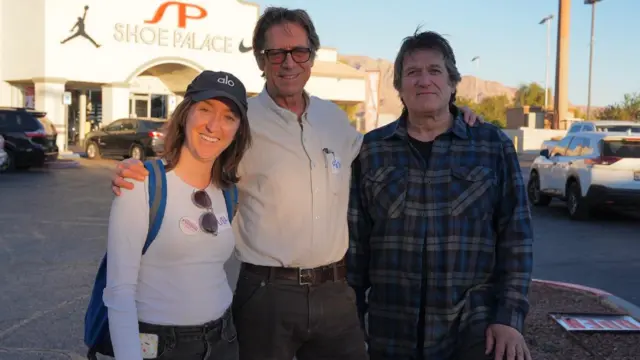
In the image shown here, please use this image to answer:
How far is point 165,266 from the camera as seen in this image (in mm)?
2438

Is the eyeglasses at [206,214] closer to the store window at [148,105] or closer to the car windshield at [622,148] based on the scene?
the car windshield at [622,148]

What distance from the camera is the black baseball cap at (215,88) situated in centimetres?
252

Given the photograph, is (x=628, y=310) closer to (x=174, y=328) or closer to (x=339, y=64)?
(x=174, y=328)

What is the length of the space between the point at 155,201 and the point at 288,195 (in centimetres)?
69

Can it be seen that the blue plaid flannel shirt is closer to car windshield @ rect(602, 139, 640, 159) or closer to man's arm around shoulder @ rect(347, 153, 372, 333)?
man's arm around shoulder @ rect(347, 153, 372, 333)

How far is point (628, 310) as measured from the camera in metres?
6.09

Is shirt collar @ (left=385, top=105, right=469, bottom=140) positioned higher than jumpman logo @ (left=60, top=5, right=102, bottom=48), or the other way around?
jumpman logo @ (left=60, top=5, right=102, bottom=48)

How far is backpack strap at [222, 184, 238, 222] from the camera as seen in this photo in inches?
106

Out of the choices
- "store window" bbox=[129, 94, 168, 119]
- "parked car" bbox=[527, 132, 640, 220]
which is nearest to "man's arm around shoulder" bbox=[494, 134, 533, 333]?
"parked car" bbox=[527, 132, 640, 220]

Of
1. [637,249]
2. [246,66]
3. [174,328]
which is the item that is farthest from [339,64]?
[174,328]

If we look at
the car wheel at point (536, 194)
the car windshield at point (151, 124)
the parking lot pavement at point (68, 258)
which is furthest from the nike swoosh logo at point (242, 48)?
the car wheel at point (536, 194)

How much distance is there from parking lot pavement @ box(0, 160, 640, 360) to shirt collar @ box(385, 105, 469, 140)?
10.1ft

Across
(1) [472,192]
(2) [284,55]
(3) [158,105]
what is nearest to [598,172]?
(1) [472,192]

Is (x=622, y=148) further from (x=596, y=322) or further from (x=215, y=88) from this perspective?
(x=215, y=88)
